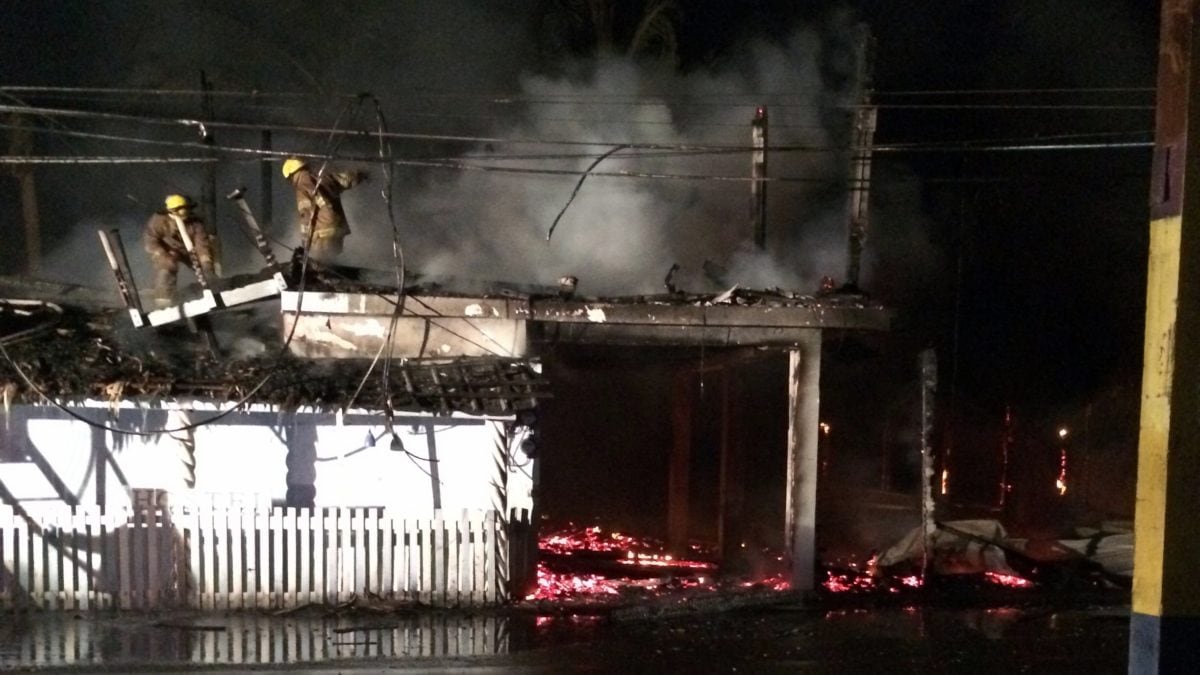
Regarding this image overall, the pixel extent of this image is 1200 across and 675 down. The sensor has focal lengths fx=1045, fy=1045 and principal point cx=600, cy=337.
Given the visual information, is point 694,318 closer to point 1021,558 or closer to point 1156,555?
point 1021,558

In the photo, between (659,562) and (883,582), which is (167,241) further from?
(883,582)

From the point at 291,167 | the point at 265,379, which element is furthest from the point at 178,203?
the point at 265,379

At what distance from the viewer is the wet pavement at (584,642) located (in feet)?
30.5

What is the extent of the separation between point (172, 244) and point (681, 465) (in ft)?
25.2

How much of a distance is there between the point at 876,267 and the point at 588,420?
615cm

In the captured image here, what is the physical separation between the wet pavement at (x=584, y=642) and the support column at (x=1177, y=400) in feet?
13.5

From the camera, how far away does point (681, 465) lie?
15586mm

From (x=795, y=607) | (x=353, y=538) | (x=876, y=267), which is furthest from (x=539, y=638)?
(x=876, y=267)

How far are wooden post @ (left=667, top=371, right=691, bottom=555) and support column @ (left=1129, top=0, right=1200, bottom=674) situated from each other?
32.5 feet

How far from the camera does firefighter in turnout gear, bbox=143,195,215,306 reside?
12.7 metres

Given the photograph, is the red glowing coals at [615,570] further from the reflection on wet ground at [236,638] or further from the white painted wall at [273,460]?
the white painted wall at [273,460]

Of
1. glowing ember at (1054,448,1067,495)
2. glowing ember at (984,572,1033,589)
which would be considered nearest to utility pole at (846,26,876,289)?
glowing ember at (984,572,1033,589)

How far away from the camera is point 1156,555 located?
5465mm

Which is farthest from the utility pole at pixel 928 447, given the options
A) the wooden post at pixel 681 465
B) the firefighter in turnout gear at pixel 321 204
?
the firefighter in turnout gear at pixel 321 204
